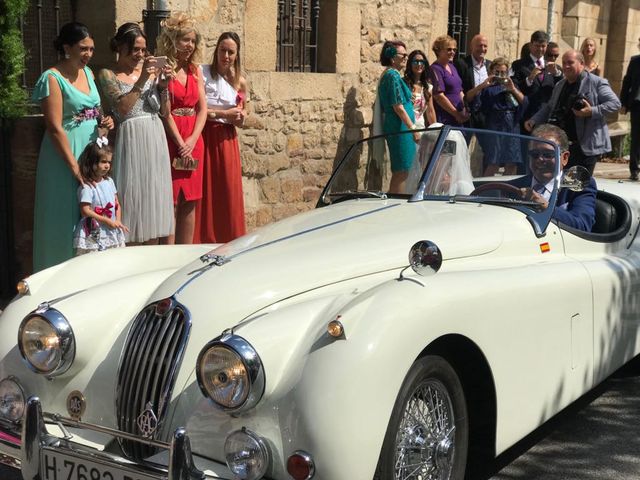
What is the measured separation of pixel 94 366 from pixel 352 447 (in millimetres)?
1184

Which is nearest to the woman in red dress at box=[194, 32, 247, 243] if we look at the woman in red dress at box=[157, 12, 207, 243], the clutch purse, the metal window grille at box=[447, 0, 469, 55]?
the woman in red dress at box=[157, 12, 207, 243]

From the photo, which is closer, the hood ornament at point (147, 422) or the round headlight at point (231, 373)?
the round headlight at point (231, 373)

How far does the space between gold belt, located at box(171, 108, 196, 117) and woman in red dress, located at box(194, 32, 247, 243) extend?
31 centimetres

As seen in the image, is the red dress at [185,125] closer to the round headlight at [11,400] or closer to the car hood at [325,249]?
the car hood at [325,249]

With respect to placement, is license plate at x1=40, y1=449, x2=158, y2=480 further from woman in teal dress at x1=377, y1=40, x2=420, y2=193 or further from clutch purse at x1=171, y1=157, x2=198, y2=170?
woman in teal dress at x1=377, y1=40, x2=420, y2=193

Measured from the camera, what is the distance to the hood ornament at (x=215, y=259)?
3.80 m

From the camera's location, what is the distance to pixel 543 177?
4.70m

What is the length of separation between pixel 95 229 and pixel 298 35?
4.56 m

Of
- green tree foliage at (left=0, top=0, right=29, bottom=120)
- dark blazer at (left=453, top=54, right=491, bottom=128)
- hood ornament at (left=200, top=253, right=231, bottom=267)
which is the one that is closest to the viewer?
hood ornament at (left=200, top=253, right=231, bottom=267)

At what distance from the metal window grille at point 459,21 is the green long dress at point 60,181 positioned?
23.3 feet

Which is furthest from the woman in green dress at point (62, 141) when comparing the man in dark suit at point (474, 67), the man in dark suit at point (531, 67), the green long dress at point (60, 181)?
the man in dark suit at point (531, 67)

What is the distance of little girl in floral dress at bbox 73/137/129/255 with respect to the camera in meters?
5.66

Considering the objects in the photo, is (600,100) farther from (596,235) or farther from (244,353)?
(244,353)

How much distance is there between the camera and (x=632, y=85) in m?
12.0
